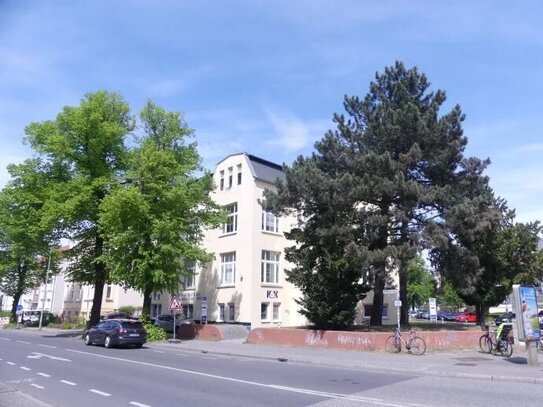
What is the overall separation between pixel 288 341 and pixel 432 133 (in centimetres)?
1261

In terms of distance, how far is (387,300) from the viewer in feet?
152

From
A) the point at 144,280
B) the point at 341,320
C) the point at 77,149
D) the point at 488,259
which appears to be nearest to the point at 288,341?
the point at 341,320

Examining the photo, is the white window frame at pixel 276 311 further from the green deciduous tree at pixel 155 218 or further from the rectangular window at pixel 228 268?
the green deciduous tree at pixel 155 218

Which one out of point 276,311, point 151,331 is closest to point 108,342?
point 151,331

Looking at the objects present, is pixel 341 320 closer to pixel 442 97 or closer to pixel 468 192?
pixel 468 192

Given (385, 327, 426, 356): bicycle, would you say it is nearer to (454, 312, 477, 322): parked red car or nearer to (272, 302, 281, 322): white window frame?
(272, 302, 281, 322): white window frame

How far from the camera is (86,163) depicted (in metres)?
35.0

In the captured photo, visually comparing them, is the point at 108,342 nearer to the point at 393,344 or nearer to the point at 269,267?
the point at 393,344

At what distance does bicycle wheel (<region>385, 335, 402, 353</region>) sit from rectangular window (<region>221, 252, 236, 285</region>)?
62.4 ft

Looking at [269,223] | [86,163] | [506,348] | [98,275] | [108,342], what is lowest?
[108,342]

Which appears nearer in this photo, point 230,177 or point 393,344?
point 393,344

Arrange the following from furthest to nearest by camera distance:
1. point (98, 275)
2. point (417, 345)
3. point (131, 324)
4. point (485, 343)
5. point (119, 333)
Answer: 1. point (98, 275)
2. point (131, 324)
3. point (119, 333)
4. point (485, 343)
5. point (417, 345)

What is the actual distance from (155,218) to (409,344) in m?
16.5

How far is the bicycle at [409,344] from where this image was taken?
20.5m
